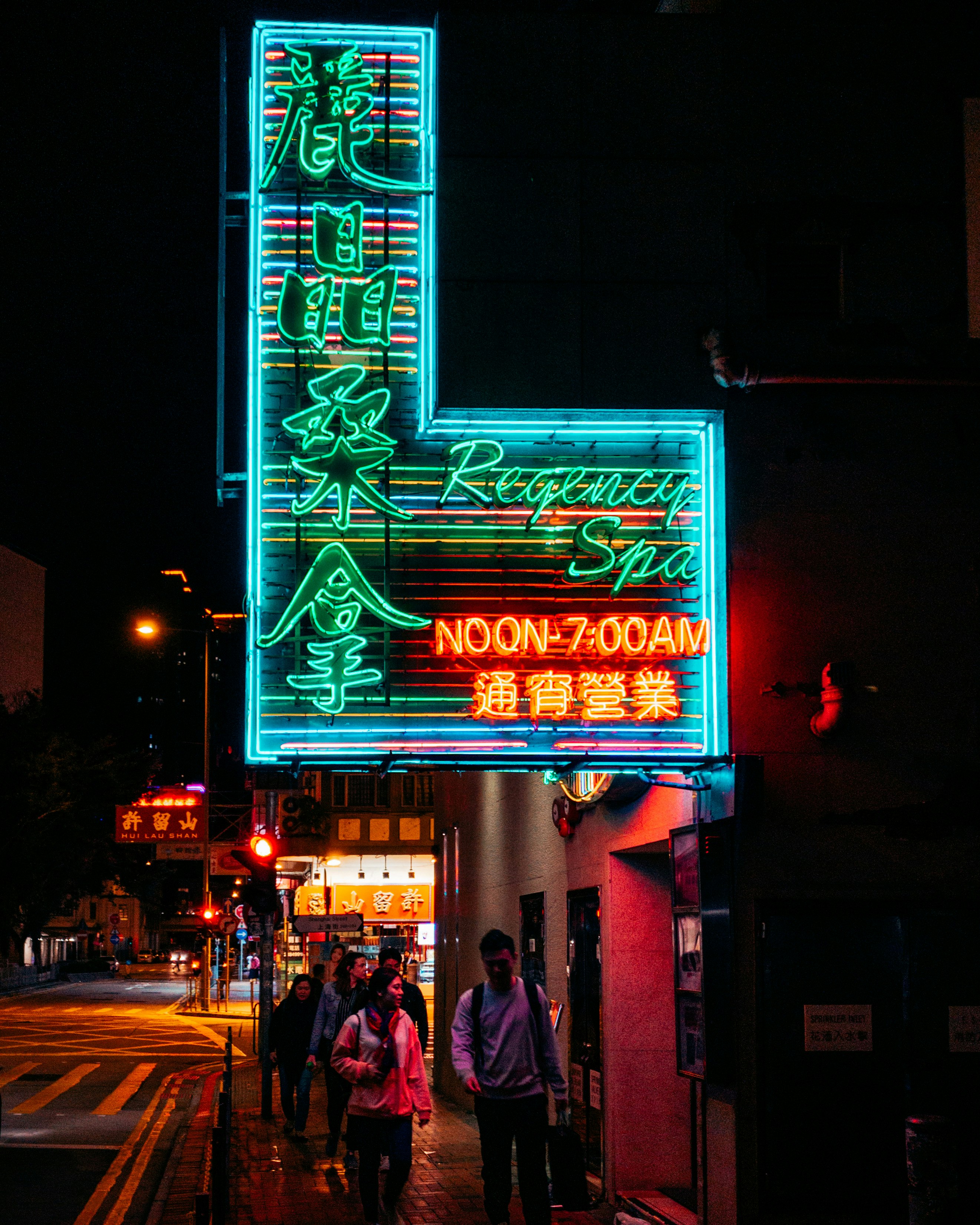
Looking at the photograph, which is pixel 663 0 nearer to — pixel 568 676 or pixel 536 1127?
pixel 568 676

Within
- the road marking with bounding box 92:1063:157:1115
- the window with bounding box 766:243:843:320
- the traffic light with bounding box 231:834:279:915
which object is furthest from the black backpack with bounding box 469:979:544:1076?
the road marking with bounding box 92:1063:157:1115

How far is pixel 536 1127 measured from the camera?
8.07 m

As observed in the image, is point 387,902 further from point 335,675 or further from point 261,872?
point 335,675

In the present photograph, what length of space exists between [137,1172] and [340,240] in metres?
8.84

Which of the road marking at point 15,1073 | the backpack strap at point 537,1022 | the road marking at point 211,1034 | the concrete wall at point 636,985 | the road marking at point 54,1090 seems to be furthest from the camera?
the road marking at point 211,1034

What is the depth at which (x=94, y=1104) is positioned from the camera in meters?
18.3

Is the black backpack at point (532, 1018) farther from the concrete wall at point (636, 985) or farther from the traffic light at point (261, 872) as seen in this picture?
the traffic light at point (261, 872)

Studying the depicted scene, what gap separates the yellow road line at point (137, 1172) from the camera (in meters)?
10.9

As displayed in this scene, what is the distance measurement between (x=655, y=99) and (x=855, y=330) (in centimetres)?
236

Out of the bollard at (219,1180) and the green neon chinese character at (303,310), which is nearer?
the bollard at (219,1180)

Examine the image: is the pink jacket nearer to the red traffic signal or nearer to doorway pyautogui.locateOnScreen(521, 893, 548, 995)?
doorway pyautogui.locateOnScreen(521, 893, 548, 995)

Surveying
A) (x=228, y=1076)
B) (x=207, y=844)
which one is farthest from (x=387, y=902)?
(x=228, y=1076)

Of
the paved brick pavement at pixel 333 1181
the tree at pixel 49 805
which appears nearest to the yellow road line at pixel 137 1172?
the paved brick pavement at pixel 333 1181

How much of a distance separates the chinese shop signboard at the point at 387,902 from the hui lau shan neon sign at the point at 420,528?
82.8 feet
